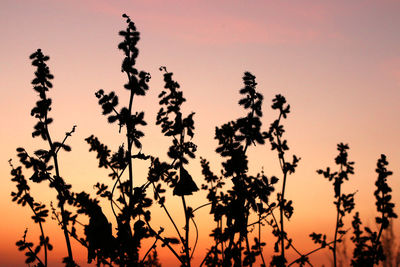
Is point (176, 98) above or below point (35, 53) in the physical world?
below

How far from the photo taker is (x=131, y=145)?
7.40 metres

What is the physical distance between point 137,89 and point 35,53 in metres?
2.95

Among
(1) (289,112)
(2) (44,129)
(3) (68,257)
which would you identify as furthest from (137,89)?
(1) (289,112)

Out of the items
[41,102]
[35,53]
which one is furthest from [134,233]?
[35,53]

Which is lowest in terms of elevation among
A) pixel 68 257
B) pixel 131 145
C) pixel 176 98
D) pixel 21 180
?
pixel 68 257

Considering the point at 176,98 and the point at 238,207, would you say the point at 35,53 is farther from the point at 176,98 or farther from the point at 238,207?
the point at 238,207

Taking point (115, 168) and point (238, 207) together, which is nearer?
point (238, 207)

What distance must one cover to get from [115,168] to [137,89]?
254 centimetres

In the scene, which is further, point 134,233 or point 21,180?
point 21,180

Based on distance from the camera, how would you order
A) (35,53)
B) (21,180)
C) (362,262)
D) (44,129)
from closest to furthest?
1. (44,129)
2. (35,53)
3. (21,180)
4. (362,262)

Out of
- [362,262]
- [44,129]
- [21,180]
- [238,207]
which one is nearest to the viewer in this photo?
[238,207]

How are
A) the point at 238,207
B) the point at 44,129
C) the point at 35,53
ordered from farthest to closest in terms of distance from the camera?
the point at 35,53 → the point at 44,129 → the point at 238,207

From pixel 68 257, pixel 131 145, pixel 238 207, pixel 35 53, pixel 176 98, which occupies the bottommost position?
pixel 68 257

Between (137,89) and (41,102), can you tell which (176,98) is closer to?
(137,89)
